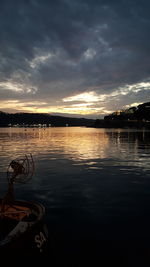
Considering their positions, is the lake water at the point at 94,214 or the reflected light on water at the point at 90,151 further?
the reflected light on water at the point at 90,151

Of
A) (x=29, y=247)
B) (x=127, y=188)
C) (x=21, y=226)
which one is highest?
(x=21, y=226)

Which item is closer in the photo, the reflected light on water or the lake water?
the lake water

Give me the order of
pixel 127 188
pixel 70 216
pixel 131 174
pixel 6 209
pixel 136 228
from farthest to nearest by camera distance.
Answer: pixel 131 174 < pixel 127 188 < pixel 70 216 < pixel 136 228 < pixel 6 209

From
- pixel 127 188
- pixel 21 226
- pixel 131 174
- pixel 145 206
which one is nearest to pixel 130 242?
pixel 145 206

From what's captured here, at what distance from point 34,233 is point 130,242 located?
6.18 meters

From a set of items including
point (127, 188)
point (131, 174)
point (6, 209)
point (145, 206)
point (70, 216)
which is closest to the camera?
point (6, 209)

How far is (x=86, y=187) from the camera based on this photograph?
867 inches

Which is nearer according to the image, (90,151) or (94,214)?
(94,214)

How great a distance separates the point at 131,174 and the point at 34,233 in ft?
70.9

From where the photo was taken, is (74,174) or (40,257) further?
(74,174)

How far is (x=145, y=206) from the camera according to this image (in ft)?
53.5

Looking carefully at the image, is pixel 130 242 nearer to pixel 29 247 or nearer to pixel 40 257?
pixel 40 257

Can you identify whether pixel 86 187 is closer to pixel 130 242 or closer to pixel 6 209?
pixel 130 242

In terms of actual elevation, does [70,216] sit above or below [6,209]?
below
